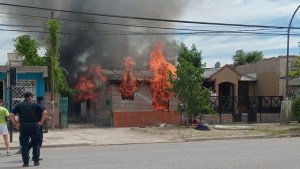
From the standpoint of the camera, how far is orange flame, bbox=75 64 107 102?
25906mm

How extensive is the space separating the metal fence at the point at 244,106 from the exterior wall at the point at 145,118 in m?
2.82

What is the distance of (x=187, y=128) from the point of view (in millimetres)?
20688

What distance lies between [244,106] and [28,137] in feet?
60.9

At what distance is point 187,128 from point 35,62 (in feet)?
28.9

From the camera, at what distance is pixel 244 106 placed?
26641 millimetres

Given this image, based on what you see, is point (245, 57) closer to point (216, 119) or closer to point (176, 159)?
point (216, 119)

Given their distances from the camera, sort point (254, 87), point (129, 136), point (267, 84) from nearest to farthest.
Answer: point (129, 136)
point (267, 84)
point (254, 87)

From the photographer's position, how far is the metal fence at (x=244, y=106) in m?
25.5

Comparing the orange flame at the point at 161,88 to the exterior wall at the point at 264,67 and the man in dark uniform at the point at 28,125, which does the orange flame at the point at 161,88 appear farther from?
the man in dark uniform at the point at 28,125

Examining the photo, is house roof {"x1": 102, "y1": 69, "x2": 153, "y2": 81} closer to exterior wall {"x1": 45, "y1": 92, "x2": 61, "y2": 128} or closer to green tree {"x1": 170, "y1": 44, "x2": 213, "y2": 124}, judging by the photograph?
green tree {"x1": 170, "y1": 44, "x2": 213, "y2": 124}

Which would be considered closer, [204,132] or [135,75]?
[204,132]

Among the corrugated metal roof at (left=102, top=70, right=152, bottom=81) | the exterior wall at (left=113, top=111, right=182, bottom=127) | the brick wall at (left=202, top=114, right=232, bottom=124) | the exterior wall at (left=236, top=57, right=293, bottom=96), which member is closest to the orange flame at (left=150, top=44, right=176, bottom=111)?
the exterior wall at (left=113, top=111, right=182, bottom=127)

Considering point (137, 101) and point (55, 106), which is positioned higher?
point (137, 101)

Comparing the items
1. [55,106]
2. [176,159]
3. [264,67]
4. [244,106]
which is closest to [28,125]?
[176,159]
